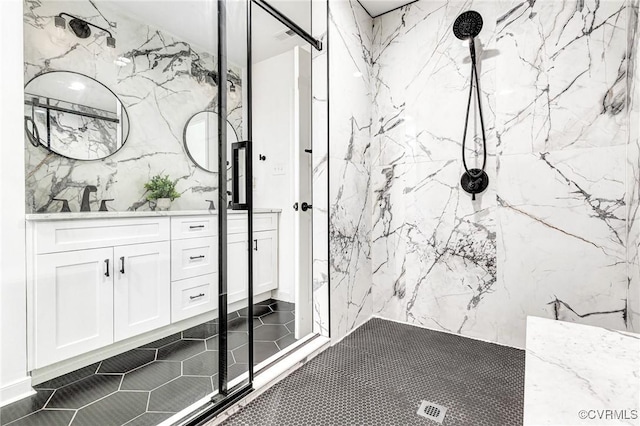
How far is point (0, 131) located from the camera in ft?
3.72

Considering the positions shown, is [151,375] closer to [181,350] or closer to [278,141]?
[181,350]

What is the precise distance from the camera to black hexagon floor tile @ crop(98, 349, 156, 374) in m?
1.50

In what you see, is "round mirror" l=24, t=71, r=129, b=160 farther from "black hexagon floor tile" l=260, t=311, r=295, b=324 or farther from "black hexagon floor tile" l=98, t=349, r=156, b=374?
"black hexagon floor tile" l=260, t=311, r=295, b=324

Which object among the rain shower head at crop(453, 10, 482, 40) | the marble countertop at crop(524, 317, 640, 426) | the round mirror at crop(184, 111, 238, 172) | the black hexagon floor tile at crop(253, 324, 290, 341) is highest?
the rain shower head at crop(453, 10, 482, 40)

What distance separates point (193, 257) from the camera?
1.60 m

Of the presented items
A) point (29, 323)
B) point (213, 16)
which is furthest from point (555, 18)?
point (29, 323)

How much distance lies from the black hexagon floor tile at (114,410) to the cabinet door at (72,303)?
269 mm

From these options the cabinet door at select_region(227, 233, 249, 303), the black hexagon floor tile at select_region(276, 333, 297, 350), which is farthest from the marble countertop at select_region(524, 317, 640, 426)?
the black hexagon floor tile at select_region(276, 333, 297, 350)

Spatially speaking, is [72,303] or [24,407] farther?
[72,303]

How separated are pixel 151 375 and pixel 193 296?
394mm

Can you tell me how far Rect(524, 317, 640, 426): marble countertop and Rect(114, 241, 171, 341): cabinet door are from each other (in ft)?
5.43

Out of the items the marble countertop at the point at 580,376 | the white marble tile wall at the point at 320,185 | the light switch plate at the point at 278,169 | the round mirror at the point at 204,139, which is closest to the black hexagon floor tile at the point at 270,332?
the white marble tile wall at the point at 320,185

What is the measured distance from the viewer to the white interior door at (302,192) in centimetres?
208

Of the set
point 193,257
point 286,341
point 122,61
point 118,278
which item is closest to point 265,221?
point 286,341
